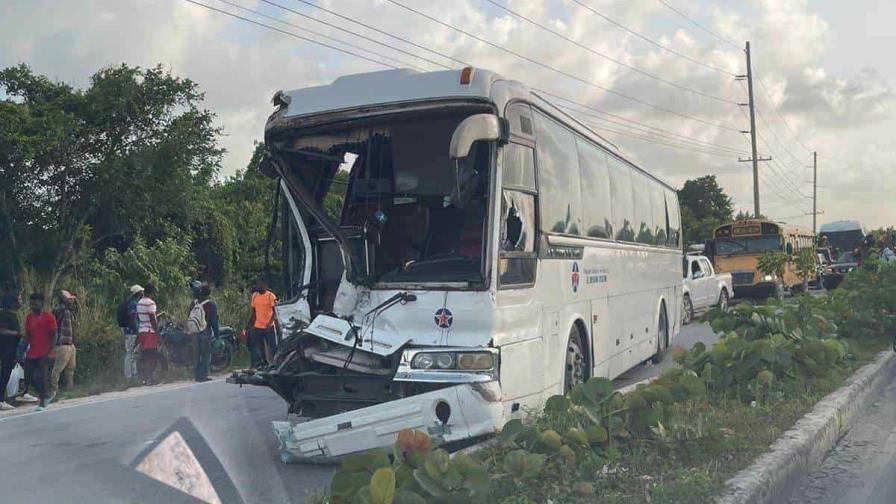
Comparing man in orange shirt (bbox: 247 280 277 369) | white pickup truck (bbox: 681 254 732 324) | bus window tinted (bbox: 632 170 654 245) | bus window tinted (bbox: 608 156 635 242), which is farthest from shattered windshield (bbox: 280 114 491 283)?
white pickup truck (bbox: 681 254 732 324)

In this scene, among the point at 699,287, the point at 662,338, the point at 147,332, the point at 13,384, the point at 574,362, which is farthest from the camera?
the point at 699,287

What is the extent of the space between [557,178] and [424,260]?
67.8 inches

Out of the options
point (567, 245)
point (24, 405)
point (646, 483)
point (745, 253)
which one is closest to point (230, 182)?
point (745, 253)

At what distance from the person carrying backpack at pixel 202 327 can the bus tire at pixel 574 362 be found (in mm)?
7420

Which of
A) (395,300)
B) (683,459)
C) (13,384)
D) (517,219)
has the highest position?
(517,219)

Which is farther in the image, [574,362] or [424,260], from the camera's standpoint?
[574,362]

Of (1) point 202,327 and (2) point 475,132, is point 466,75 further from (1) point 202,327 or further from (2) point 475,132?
(1) point 202,327

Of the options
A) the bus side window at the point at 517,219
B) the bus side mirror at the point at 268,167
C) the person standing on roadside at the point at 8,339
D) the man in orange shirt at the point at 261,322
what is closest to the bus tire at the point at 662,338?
the man in orange shirt at the point at 261,322

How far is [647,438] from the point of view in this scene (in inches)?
220

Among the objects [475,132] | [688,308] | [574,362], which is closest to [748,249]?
[688,308]

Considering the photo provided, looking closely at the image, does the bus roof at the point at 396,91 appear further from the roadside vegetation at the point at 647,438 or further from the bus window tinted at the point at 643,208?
the bus window tinted at the point at 643,208

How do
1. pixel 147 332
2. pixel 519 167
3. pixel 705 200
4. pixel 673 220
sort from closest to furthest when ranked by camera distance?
1. pixel 519 167
2. pixel 147 332
3. pixel 673 220
4. pixel 705 200

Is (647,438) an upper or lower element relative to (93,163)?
lower

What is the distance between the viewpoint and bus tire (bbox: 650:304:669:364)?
13795 millimetres
